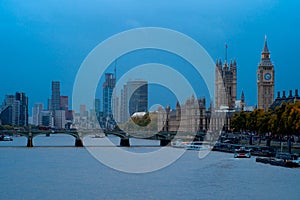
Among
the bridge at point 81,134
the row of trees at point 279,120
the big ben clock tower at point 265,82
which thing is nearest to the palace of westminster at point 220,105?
the big ben clock tower at point 265,82

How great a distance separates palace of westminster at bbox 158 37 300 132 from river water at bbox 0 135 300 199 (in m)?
65.6

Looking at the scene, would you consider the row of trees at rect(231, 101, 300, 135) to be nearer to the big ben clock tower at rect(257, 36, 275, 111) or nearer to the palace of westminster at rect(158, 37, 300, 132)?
the palace of westminster at rect(158, 37, 300, 132)

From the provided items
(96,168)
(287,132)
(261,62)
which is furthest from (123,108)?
(96,168)

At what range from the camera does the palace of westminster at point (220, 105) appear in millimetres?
118750

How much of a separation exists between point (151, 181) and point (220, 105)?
3733 inches

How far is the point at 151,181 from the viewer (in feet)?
126

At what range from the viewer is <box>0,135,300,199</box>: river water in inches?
1296

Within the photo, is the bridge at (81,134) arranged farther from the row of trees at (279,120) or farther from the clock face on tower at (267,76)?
the clock face on tower at (267,76)

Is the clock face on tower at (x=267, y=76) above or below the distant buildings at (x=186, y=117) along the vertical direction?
above

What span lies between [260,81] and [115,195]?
9477 centimetres

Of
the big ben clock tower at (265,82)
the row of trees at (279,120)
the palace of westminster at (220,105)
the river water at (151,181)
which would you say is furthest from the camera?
the big ben clock tower at (265,82)

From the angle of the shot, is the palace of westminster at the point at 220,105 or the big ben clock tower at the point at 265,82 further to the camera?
the big ben clock tower at the point at 265,82

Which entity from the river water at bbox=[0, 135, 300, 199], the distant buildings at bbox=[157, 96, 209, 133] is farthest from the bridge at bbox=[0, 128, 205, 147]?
the distant buildings at bbox=[157, 96, 209, 133]

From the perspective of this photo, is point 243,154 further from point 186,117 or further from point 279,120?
point 186,117
